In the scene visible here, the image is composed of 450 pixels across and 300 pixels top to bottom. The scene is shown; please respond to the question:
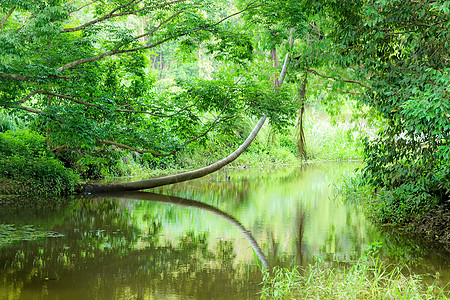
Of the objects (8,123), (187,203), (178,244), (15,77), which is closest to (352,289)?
(178,244)

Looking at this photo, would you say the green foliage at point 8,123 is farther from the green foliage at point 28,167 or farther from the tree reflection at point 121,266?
the tree reflection at point 121,266

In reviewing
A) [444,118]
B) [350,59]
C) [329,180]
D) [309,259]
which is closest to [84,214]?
[309,259]

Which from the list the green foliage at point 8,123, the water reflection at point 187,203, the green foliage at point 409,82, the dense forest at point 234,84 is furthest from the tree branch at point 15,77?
the green foliage at point 8,123

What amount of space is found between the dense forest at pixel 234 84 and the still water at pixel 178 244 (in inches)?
37.6

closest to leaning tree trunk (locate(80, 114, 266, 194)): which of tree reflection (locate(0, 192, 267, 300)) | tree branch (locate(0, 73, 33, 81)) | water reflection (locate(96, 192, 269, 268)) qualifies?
water reflection (locate(96, 192, 269, 268))

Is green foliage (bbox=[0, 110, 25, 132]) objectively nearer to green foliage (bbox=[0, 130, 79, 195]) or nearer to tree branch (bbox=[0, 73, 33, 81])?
green foliage (bbox=[0, 130, 79, 195])

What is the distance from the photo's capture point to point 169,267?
223 inches

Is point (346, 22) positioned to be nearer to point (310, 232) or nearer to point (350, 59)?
point (350, 59)

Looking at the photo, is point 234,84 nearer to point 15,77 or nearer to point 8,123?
point 15,77

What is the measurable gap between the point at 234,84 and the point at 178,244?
12.7 feet

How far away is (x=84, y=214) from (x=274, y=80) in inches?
221

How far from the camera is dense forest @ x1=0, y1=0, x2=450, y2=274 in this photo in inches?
231

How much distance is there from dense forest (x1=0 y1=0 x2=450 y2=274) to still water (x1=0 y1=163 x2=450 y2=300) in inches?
37.6

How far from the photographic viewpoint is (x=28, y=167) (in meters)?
10.6
